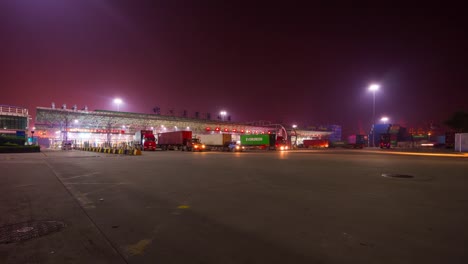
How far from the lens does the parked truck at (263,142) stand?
159ft

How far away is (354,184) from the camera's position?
882 centimetres

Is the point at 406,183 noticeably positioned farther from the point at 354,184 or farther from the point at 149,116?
the point at 149,116

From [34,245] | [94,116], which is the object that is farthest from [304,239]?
[94,116]

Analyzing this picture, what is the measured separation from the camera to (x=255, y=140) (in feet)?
162

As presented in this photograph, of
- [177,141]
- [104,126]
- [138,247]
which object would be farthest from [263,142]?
[138,247]

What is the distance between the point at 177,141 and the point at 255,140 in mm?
15263

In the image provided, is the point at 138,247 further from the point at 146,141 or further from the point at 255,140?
the point at 255,140

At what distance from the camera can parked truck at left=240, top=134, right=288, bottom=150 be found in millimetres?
48406

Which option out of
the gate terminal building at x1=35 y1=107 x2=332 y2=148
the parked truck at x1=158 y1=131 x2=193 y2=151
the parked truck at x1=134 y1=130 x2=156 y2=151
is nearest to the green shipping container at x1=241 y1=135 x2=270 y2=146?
the gate terminal building at x1=35 y1=107 x2=332 y2=148

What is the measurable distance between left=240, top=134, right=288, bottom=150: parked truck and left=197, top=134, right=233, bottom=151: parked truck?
641 cm

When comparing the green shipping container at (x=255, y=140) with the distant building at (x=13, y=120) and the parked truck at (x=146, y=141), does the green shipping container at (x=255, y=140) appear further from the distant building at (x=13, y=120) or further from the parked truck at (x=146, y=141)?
the distant building at (x=13, y=120)

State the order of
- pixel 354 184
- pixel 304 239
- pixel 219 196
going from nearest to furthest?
pixel 304 239, pixel 219 196, pixel 354 184

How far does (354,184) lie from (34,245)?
888 centimetres

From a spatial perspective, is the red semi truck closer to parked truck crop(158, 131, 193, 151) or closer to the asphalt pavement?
parked truck crop(158, 131, 193, 151)
